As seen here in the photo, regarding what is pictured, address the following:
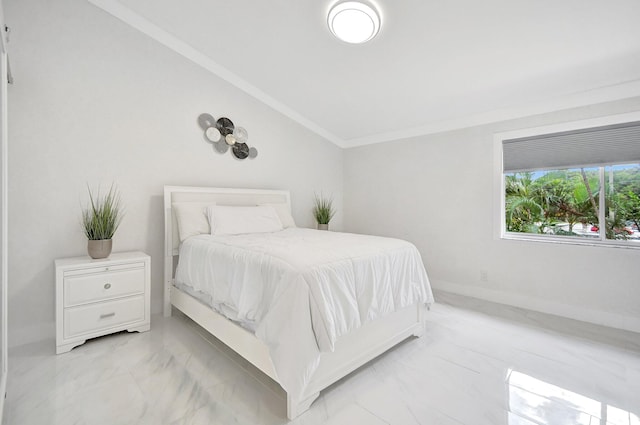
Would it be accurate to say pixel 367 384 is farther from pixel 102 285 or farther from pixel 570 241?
pixel 570 241

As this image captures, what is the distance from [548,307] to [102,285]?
159 inches

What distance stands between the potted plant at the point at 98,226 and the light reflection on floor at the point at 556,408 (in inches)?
116

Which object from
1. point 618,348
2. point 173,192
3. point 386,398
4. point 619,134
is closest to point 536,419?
Result: point 386,398

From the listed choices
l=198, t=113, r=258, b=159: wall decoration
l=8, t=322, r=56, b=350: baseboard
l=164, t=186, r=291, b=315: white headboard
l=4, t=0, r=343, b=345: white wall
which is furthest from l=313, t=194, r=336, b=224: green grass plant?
l=8, t=322, r=56, b=350: baseboard

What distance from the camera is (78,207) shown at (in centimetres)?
258

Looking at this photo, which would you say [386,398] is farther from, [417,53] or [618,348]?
[417,53]

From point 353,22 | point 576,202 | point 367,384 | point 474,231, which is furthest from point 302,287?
point 576,202

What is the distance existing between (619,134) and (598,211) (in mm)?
725

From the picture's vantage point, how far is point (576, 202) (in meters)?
3.05

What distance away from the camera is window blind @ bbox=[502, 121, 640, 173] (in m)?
2.65

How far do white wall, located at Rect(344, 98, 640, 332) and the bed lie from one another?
139 centimetres

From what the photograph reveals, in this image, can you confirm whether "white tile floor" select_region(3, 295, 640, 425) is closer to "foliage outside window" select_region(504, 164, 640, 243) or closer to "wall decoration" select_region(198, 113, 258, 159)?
"foliage outside window" select_region(504, 164, 640, 243)

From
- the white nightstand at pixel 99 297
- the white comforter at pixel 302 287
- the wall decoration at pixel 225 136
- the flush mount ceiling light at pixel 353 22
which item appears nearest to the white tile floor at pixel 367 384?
the white nightstand at pixel 99 297

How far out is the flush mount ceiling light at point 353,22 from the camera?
2324mm
